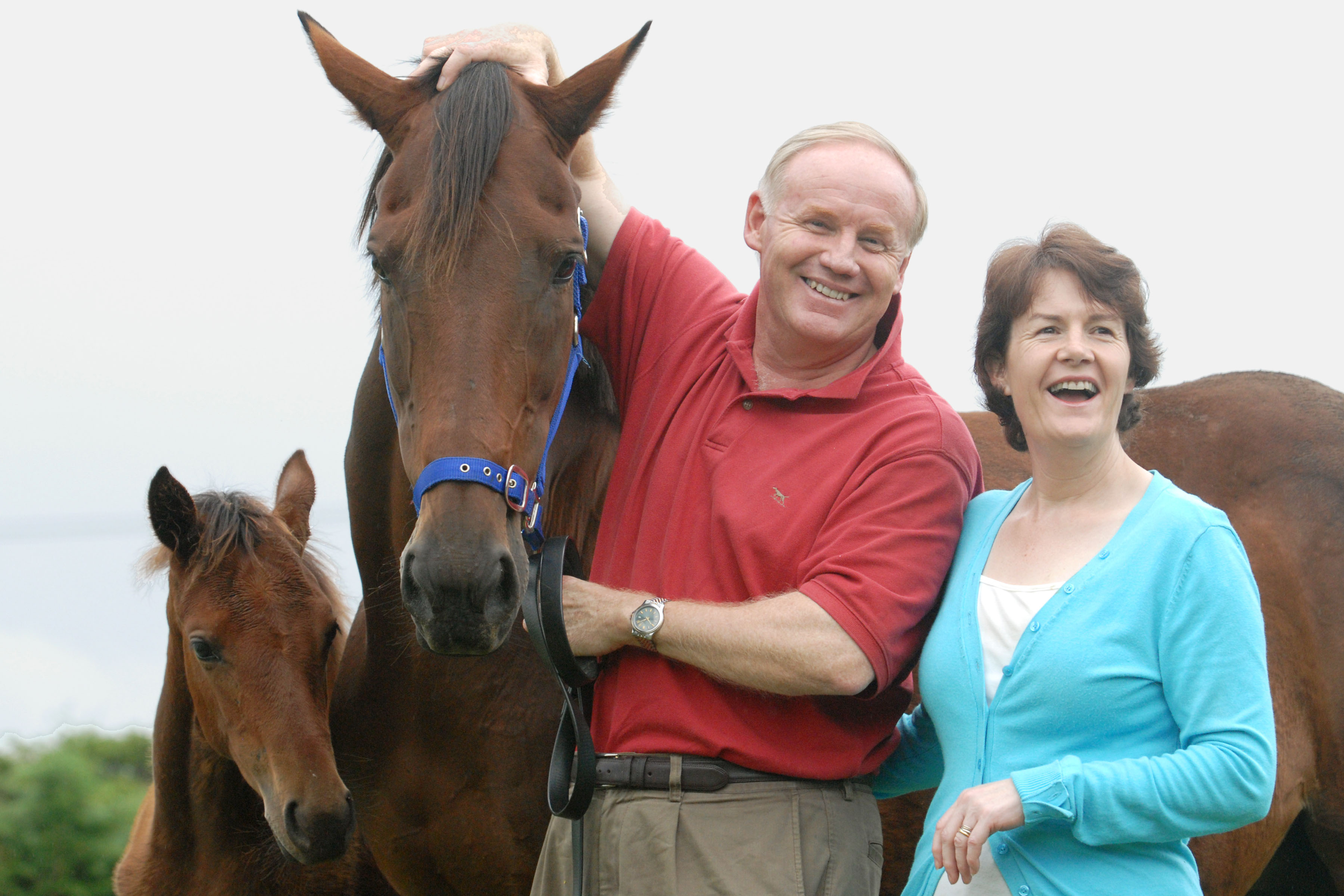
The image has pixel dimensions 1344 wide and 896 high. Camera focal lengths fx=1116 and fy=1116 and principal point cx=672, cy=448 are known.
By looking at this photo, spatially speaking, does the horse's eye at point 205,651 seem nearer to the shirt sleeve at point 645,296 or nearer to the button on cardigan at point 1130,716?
the shirt sleeve at point 645,296

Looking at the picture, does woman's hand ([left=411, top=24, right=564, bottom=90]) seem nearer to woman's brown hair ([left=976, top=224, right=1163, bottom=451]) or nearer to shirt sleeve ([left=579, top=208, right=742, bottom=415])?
shirt sleeve ([left=579, top=208, right=742, bottom=415])

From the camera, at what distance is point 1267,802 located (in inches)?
69.9

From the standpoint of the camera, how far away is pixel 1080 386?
2.08 metres

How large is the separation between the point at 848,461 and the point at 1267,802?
0.91 metres

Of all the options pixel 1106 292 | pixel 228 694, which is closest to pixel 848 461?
pixel 1106 292

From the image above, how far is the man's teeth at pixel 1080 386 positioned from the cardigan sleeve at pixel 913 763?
740mm

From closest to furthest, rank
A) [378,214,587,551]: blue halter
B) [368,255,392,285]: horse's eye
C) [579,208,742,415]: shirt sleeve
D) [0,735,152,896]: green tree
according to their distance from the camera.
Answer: [378,214,587,551]: blue halter
[368,255,392,285]: horse's eye
[579,208,742,415]: shirt sleeve
[0,735,152,896]: green tree

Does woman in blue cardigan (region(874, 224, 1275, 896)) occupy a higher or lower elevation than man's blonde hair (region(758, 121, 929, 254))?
lower

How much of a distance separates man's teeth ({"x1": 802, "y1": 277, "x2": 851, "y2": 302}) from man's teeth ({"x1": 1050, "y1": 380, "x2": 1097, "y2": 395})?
1.64ft

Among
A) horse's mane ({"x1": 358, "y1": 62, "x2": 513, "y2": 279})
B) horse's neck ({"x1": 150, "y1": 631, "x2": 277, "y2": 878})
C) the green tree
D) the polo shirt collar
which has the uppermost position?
horse's mane ({"x1": 358, "y1": 62, "x2": 513, "y2": 279})

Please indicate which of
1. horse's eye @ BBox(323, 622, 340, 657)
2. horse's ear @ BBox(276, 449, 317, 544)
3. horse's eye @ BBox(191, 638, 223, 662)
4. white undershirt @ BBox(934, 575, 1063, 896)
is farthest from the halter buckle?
horse's ear @ BBox(276, 449, 317, 544)

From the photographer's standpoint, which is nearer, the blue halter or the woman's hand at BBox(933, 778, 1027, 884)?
the woman's hand at BBox(933, 778, 1027, 884)

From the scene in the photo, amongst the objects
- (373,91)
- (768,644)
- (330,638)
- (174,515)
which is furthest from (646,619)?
(174,515)

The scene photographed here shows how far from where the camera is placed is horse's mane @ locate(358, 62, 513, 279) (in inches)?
84.6
